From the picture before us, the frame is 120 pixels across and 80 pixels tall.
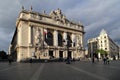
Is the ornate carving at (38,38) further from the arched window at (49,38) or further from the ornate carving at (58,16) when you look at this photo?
the ornate carving at (58,16)

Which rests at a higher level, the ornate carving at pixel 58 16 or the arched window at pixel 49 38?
the ornate carving at pixel 58 16

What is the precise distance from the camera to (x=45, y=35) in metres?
69.6

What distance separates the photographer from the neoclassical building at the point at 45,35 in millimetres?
63812

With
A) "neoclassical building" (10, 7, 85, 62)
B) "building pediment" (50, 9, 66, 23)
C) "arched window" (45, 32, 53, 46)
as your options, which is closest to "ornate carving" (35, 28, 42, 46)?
"neoclassical building" (10, 7, 85, 62)

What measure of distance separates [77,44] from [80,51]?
130 inches

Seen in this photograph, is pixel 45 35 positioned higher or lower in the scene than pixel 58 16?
lower

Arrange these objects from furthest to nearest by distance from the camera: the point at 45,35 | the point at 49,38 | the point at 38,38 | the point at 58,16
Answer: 1. the point at 58,16
2. the point at 49,38
3. the point at 45,35
4. the point at 38,38

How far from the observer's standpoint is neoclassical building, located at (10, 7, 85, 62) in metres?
63.8

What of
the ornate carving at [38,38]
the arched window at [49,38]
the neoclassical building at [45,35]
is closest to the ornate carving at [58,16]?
the neoclassical building at [45,35]

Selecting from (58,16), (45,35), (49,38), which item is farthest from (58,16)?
(45,35)

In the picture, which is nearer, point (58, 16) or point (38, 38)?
point (38, 38)

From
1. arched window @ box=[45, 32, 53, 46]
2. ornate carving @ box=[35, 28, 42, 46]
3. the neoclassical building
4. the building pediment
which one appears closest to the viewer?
the neoclassical building

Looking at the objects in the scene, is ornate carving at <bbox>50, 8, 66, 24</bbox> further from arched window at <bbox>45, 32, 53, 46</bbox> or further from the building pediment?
arched window at <bbox>45, 32, 53, 46</bbox>

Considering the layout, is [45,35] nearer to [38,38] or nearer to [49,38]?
[49,38]
